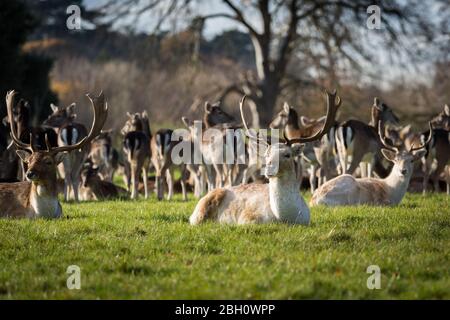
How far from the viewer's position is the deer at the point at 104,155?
53.8 ft

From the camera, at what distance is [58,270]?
6328 millimetres

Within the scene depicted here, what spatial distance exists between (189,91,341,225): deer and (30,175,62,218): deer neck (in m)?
1.93

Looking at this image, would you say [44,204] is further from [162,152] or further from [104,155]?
[104,155]

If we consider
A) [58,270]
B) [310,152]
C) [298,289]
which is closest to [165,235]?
[58,270]

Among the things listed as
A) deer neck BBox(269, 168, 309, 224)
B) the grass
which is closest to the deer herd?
deer neck BBox(269, 168, 309, 224)

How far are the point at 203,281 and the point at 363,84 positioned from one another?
23.2 m

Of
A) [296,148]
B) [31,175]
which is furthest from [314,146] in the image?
[31,175]

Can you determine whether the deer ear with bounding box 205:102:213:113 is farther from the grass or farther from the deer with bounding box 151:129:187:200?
the grass

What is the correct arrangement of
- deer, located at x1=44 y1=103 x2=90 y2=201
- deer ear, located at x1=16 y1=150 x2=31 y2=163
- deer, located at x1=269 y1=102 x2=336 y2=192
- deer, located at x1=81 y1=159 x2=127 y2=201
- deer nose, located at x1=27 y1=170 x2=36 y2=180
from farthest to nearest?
deer, located at x1=269 y1=102 x2=336 y2=192 < deer, located at x1=81 y1=159 x2=127 y2=201 < deer, located at x1=44 y1=103 x2=90 y2=201 < deer ear, located at x1=16 y1=150 x2=31 y2=163 < deer nose, located at x1=27 y1=170 x2=36 y2=180

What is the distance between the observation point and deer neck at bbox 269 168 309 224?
8.06m

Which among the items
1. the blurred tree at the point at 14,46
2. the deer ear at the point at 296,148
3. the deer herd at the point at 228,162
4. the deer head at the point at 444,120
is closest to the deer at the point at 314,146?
the deer herd at the point at 228,162

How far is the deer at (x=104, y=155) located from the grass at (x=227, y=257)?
7.22 meters

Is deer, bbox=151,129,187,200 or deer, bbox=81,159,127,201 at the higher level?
deer, bbox=151,129,187,200

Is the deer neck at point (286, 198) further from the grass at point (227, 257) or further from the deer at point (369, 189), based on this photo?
the deer at point (369, 189)
